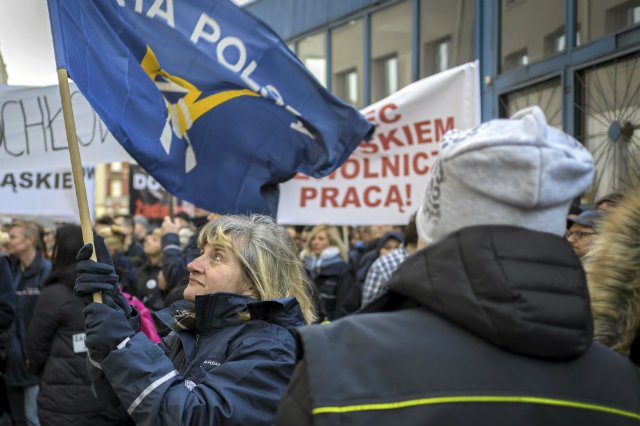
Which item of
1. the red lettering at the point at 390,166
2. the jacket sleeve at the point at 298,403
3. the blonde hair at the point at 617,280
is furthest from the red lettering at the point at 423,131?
the jacket sleeve at the point at 298,403

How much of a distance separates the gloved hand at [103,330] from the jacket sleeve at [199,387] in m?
0.05

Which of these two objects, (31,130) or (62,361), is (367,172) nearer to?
(31,130)

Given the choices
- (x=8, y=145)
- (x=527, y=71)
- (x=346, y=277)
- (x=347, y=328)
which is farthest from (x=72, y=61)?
(x=527, y=71)

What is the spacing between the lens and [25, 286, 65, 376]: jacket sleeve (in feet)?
16.6

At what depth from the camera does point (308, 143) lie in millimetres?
5062

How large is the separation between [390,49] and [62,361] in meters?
9.04

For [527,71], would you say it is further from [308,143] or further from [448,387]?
[448,387]

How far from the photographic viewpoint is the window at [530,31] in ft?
A: 29.7

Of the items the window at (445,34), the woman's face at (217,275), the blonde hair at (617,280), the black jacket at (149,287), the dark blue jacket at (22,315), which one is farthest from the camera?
the window at (445,34)

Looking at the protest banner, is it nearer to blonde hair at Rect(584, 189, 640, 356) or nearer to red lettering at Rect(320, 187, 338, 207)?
red lettering at Rect(320, 187, 338, 207)

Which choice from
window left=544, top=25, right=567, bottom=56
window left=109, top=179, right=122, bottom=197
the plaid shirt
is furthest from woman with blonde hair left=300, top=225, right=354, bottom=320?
window left=109, top=179, right=122, bottom=197

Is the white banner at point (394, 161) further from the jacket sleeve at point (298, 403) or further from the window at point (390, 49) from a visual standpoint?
the window at point (390, 49)

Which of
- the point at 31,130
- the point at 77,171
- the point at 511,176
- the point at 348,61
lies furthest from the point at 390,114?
the point at 348,61

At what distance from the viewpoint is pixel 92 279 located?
2850 millimetres
